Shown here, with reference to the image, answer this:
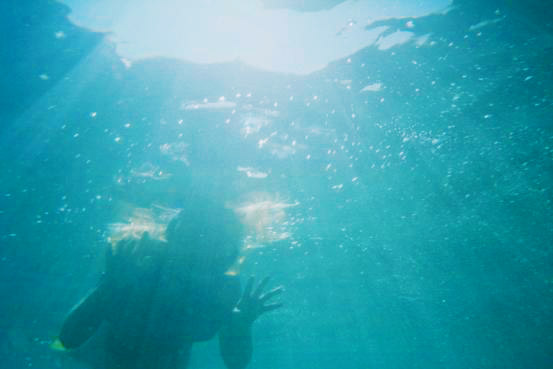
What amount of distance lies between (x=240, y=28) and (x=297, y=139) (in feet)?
13.2

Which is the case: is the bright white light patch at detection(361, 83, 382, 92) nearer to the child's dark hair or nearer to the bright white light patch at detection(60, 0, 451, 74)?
the bright white light patch at detection(60, 0, 451, 74)

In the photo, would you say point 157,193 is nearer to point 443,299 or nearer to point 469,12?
point 469,12

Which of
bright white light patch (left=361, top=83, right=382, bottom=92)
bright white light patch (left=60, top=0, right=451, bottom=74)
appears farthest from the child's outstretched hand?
bright white light patch (left=361, top=83, right=382, bottom=92)

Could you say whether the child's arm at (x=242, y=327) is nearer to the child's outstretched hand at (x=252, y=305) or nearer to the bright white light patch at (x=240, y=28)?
the child's outstretched hand at (x=252, y=305)

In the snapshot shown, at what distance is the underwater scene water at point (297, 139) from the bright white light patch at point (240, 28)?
5cm

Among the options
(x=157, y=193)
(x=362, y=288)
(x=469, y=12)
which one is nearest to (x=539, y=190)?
(x=469, y=12)

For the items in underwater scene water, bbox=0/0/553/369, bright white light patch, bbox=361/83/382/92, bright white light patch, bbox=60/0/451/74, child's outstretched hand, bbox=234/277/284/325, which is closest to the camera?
child's outstretched hand, bbox=234/277/284/325

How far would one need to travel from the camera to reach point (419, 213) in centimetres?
1445

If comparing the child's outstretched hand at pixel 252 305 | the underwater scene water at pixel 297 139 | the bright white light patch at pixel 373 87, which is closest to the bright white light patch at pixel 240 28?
the underwater scene water at pixel 297 139

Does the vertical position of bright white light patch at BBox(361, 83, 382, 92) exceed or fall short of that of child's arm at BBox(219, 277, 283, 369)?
it exceeds it

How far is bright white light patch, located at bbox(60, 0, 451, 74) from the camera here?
21.7ft

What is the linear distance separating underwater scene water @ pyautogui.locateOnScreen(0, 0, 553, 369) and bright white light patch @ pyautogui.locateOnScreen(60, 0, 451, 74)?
49 mm

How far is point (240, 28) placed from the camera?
695 centimetres

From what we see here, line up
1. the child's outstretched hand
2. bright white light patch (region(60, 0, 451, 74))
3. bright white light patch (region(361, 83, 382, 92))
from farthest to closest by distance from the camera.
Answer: bright white light patch (region(361, 83, 382, 92)) → bright white light patch (region(60, 0, 451, 74)) → the child's outstretched hand
